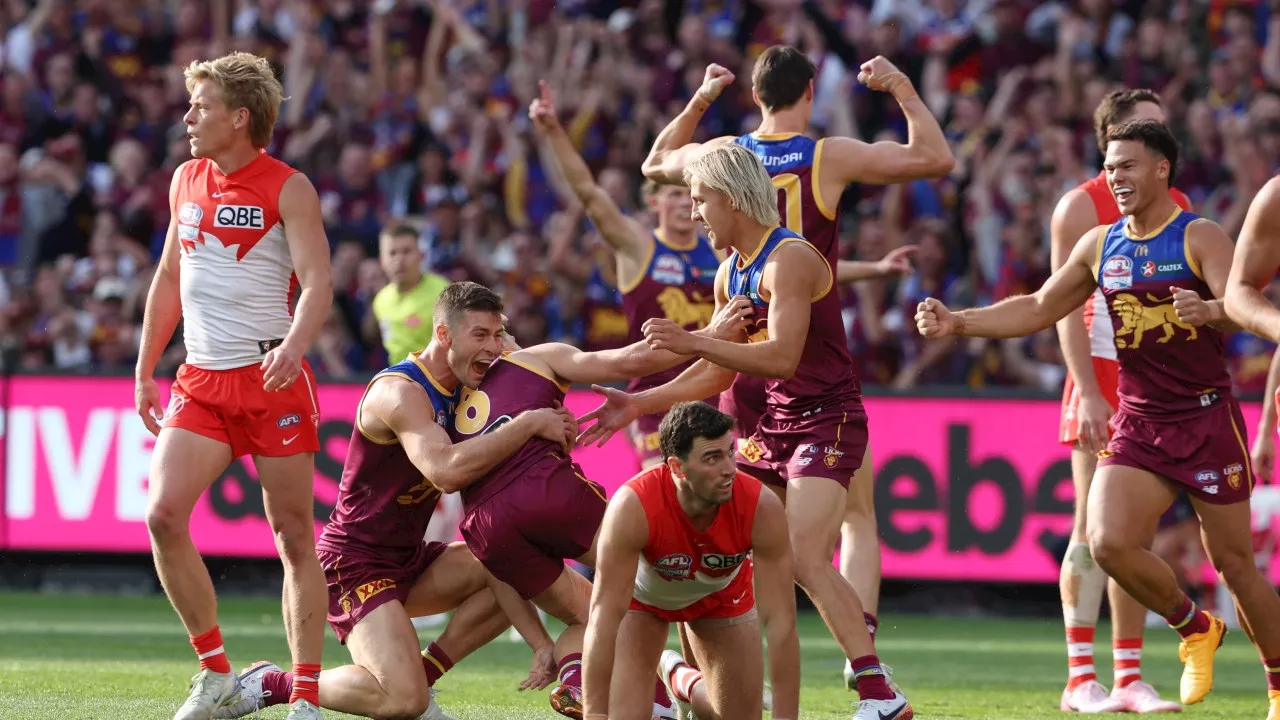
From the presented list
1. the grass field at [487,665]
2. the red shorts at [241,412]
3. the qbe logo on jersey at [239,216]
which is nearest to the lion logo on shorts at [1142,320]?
the grass field at [487,665]

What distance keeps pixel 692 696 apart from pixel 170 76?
12.1 meters

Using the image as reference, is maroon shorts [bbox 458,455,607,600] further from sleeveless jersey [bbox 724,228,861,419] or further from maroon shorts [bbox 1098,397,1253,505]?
maroon shorts [bbox 1098,397,1253,505]

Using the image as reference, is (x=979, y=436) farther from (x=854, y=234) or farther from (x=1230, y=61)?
(x=1230, y=61)

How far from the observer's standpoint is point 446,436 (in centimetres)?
671

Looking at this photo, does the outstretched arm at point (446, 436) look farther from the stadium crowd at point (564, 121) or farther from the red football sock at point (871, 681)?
the stadium crowd at point (564, 121)

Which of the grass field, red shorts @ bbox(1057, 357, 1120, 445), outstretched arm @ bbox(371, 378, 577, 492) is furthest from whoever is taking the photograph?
red shorts @ bbox(1057, 357, 1120, 445)

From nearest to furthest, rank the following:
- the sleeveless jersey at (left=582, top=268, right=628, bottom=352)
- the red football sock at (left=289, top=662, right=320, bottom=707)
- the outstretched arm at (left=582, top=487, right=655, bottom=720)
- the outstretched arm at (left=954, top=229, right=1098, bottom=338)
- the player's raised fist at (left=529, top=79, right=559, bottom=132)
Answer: the outstretched arm at (left=582, top=487, right=655, bottom=720)
the red football sock at (left=289, top=662, right=320, bottom=707)
the outstretched arm at (left=954, top=229, right=1098, bottom=338)
the player's raised fist at (left=529, top=79, right=559, bottom=132)
the sleeveless jersey at (left=582, top=268, right=628, bottom=352)

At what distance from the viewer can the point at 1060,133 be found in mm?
15625

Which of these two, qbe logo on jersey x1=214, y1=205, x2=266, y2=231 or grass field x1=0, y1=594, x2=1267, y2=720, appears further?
grass field x1=0, y1=594, x2=1267, y2=720

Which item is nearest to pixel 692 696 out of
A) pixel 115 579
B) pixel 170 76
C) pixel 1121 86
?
pixel 115 579

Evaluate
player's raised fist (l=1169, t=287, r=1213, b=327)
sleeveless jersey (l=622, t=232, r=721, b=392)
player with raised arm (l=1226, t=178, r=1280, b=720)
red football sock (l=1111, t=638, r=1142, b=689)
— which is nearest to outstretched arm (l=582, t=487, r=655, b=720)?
player's raised fist (l=1169, t=287, r=1213, b=327)

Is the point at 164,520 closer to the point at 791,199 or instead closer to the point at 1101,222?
the point at 791,199

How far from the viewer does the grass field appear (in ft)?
25.7

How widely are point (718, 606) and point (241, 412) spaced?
2.04 metres
